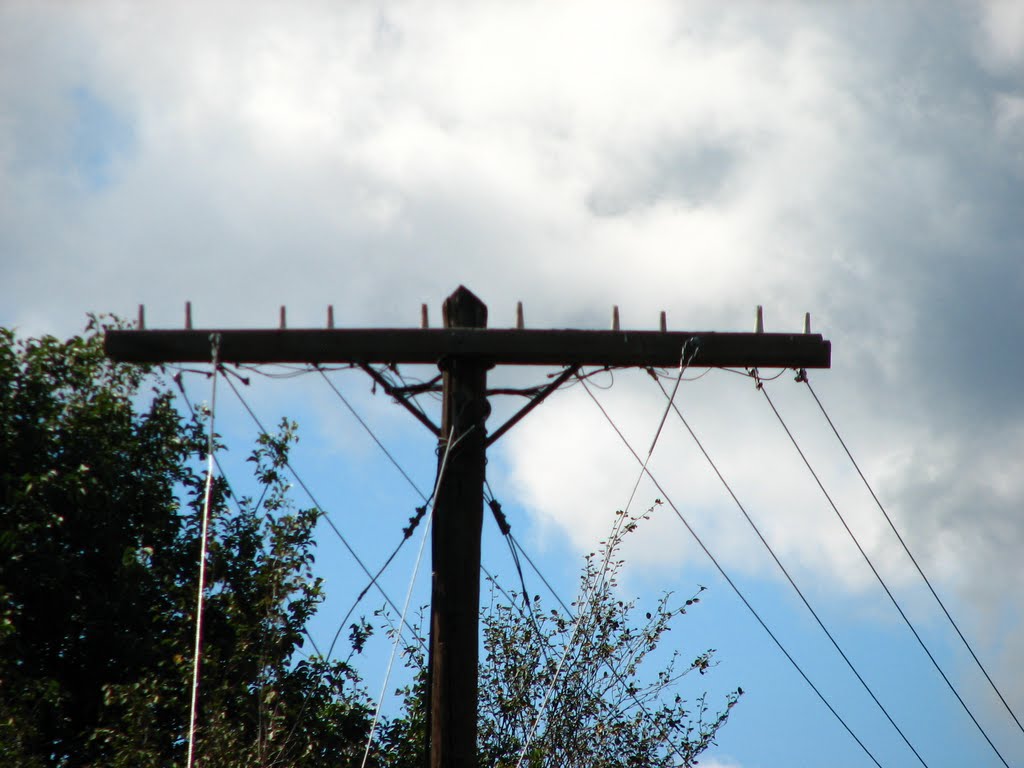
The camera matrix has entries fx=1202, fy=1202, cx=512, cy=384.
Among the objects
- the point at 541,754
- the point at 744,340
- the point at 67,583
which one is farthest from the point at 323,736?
the point at 744,340

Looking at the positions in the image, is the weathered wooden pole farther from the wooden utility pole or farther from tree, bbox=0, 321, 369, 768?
tree, bbox=0, 321, 369, 768

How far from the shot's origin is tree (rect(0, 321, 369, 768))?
14203 mm

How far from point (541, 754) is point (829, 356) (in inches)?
246

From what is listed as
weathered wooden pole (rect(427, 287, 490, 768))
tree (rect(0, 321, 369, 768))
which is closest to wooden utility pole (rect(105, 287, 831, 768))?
weathered wooden pole (rect(427, 287, 490, 768))

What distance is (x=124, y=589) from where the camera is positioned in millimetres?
16719

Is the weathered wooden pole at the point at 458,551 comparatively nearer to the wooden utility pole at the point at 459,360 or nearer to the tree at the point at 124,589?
the wooden utility pole at the point at 459,360

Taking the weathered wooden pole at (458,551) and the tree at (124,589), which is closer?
the weathered wooden pole at (458,551)

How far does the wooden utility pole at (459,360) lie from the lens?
853 cm

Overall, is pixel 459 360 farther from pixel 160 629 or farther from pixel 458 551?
pixel 160 629

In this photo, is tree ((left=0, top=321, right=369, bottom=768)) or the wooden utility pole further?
tree ((left=0, top=321, right=369, bottom=768))

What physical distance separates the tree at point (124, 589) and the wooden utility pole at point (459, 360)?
512 centimetres

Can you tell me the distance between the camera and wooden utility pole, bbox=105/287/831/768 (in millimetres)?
8531

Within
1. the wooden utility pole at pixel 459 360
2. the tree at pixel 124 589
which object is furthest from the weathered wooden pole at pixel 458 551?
the tree at pixel 124 589

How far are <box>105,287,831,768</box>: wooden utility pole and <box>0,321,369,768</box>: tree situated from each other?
16.8ft
